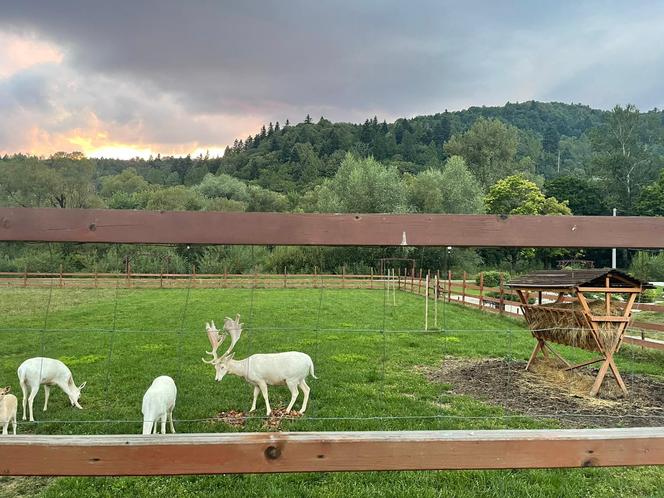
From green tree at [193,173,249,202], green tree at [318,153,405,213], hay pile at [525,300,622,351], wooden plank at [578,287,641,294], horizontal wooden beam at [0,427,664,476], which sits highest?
green tree at [193,173,249,202]

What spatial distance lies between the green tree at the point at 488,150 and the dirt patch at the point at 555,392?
54302mm

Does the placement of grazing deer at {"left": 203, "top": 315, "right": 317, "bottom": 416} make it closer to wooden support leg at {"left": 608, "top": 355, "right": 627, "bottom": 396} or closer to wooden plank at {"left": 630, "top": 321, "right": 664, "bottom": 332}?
wooden support leg at {"left": 608, "top": 355, "right": 627, "bottom": 396}

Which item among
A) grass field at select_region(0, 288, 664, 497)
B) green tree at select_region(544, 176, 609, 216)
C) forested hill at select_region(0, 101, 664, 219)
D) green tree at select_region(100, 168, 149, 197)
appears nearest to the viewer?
grass field at select_region(0, 288, 664, 497)

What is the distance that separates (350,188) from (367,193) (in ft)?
5.03

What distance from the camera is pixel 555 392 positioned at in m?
6.79

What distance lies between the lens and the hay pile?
6.58m

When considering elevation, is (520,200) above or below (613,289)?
above

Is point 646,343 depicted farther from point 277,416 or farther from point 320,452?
point 320,452

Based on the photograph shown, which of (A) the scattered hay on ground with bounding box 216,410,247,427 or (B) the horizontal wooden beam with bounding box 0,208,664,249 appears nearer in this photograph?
(B) the horizontal wooden beam with bounding box 0,208,664,249

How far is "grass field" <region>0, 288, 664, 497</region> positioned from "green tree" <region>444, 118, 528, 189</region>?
4947cm

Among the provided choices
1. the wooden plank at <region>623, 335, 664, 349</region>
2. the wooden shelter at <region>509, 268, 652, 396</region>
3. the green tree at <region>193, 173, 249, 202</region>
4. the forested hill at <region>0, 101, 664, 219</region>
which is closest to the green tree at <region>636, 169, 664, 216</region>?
the forested hill at <region>0, 101, 664, 219</region>

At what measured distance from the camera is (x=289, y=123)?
360 feet

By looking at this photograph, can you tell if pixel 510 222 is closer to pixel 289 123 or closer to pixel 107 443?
pixel 107 443

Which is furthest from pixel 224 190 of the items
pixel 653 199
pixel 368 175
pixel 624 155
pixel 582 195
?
pixel 624 155
